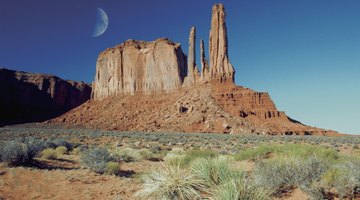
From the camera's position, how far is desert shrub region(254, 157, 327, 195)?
7781mm

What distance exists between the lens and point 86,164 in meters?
12.7

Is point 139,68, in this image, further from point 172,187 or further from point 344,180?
point 172,187

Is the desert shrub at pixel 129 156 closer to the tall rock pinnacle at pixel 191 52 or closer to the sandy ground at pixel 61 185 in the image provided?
the sandy ground at pixel 61 185

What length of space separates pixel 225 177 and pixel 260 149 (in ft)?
18.6

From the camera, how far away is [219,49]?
81375 mm

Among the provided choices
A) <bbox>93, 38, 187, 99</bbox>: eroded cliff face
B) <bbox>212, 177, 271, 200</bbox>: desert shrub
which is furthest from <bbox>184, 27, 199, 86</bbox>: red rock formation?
<bbox>212, 177, 271, 200</bbox>: desert shrub

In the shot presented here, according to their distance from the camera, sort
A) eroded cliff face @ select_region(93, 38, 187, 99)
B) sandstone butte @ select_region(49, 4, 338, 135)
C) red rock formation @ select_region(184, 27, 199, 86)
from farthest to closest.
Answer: eroded cliff face @ select_region(93, 38, 187, 99) → red rock formation @ select_region(184, 27, 199, 86) → sandstone butte @ select_region(49, 4, 338, 135)

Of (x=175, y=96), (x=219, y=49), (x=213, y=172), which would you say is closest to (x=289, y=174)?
(x=213, y=172)

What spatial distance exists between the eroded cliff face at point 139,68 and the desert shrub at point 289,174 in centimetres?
7909

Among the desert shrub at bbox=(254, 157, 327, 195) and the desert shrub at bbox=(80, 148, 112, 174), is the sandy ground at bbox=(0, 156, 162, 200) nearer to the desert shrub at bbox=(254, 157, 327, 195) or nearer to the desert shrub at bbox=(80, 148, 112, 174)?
the desert shrub at bbox=(80, 148, 112, 174)

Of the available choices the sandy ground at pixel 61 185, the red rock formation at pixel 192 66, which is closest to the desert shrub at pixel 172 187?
the sandy ground at pixel 61 185

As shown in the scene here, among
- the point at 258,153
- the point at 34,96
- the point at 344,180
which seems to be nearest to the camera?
the point at 344,180

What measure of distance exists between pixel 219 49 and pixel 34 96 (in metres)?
87.6

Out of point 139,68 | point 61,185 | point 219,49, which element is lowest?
point 61,185
